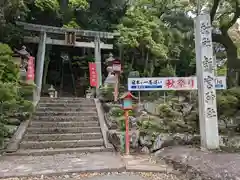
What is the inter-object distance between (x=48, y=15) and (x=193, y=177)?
46.5 ft

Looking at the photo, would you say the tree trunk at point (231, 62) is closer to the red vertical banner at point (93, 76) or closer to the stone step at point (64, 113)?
the stone step at point (64, 113)

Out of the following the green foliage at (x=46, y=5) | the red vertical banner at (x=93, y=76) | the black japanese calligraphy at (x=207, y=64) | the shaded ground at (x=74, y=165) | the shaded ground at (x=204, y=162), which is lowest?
the shaded ground at (x=74, y=165)

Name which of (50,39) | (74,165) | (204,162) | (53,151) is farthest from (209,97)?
(50,39)

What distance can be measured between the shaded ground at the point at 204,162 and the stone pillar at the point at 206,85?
47 centimetres

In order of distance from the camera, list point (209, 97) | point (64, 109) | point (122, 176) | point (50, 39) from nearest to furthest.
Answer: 1. point (122, 176)
2. point (209, 97)
3. point (64, 109)
4. point (50, 39)

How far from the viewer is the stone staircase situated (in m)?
7.00

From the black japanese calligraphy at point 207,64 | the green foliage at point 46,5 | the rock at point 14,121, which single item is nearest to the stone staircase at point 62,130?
the rock at point 14,121

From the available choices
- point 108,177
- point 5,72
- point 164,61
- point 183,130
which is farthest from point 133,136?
point 164,61

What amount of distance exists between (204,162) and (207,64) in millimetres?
2554

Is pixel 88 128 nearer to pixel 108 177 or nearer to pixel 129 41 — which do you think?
pixel 108 177

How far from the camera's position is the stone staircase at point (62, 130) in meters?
7.00

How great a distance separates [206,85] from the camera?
21.0 feet

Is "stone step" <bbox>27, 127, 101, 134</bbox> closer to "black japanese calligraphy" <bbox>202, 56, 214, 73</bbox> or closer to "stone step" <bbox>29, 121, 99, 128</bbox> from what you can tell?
"stone step" <bbox>29, 121, 99, 128</bbox>

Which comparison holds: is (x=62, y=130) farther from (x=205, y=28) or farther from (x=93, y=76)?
(x=93, y=76)
